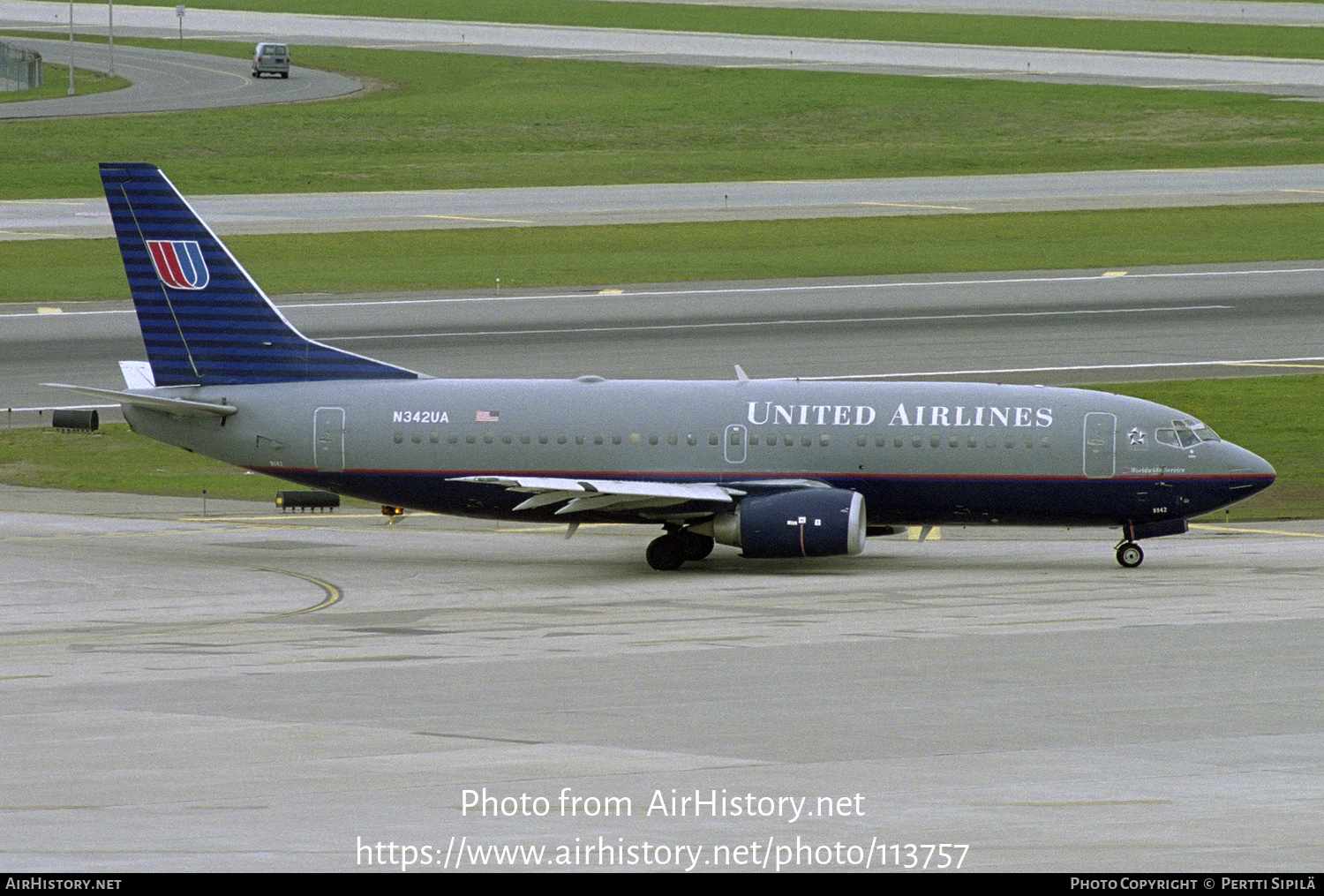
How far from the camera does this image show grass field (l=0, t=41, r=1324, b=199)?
111m

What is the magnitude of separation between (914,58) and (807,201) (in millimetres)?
59444

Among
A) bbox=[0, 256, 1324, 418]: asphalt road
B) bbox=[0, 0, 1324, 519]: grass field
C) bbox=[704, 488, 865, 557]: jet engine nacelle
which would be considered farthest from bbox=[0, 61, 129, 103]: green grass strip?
bbox=[704, 488, 865, 557]: jet engine nacelle

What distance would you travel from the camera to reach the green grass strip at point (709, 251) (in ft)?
275

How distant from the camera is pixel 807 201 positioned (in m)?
102

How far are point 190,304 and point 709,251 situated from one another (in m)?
46.9

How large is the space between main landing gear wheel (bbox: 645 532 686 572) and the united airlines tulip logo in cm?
1262

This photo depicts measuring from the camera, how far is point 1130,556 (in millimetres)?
42688

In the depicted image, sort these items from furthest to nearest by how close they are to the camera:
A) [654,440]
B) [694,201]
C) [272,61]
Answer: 1. [272,61]
2. [694,201]
3. [654,440]

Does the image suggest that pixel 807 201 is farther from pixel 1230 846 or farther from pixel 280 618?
pixel 1230 846

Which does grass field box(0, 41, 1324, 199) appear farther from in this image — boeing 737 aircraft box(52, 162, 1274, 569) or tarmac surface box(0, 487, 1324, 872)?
tarmac surface box(0, 487, 1324, 872)

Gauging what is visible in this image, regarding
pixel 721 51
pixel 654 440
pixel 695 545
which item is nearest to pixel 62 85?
pixel 721 51

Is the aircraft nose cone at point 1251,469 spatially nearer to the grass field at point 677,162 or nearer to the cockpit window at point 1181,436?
the cockpit window at point 1181,436

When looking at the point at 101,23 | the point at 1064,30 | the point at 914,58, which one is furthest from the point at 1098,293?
the point at 101,23

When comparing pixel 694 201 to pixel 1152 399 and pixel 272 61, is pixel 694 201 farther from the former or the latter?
pixel 272 61
